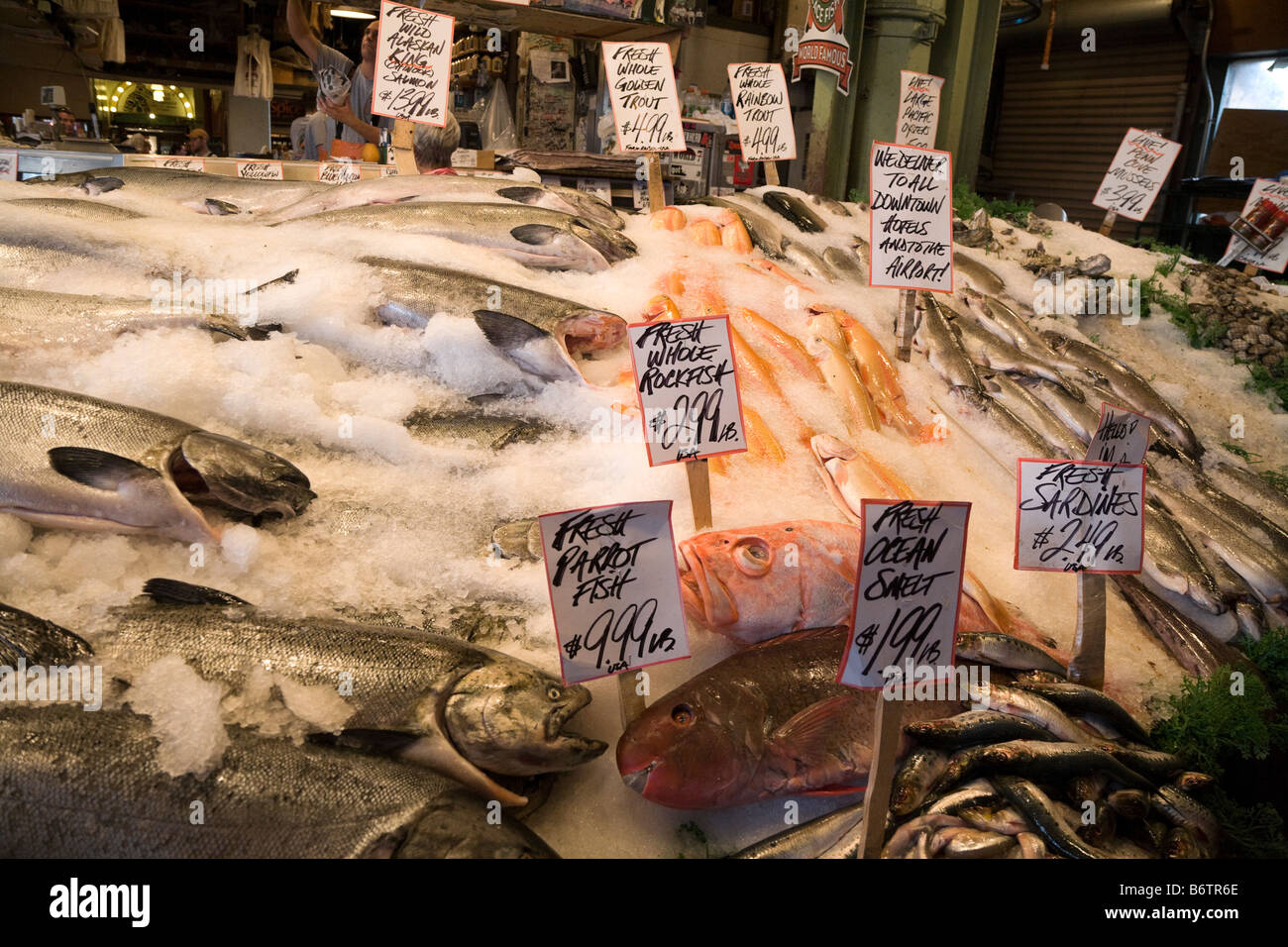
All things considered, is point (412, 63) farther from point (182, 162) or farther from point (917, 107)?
point (917, 107)

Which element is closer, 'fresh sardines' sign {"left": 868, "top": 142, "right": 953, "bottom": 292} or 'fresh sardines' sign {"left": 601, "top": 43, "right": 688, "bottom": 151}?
'fresh sardines' sign {"left": 868, "top": 142, "right": 953, "bottom": 292}

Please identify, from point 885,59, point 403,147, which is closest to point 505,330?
point 403,147

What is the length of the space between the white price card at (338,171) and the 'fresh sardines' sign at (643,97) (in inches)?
67.7

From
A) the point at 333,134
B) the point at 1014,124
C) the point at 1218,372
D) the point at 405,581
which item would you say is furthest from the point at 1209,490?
the point at 1014,124

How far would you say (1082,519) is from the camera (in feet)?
6.52

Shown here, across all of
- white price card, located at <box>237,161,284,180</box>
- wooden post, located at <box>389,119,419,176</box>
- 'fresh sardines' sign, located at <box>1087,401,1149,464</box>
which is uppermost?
wooden post, located at <box>389,119,419,176</box>

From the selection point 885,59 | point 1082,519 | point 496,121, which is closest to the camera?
point 1082,519

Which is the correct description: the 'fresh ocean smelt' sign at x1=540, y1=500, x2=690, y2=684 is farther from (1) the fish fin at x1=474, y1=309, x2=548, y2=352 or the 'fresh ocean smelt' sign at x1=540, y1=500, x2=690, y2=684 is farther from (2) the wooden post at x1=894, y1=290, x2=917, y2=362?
(2) the wooden post at x1=894, y1=290, x2=917, y2=362

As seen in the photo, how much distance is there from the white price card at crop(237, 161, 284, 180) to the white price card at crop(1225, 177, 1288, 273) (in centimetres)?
618

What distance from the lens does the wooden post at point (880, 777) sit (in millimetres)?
1465

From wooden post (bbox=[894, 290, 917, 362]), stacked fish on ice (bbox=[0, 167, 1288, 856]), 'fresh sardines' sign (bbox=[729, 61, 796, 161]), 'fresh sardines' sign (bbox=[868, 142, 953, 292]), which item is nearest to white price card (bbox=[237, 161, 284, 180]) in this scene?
stacked fish on ice (bbox=[0, 167, 1288, 856])

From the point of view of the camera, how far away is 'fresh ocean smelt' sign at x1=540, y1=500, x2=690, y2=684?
1505mm

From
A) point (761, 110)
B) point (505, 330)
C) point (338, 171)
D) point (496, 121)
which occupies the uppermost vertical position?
point (496, 121)

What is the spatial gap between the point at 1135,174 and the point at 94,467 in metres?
6.02
